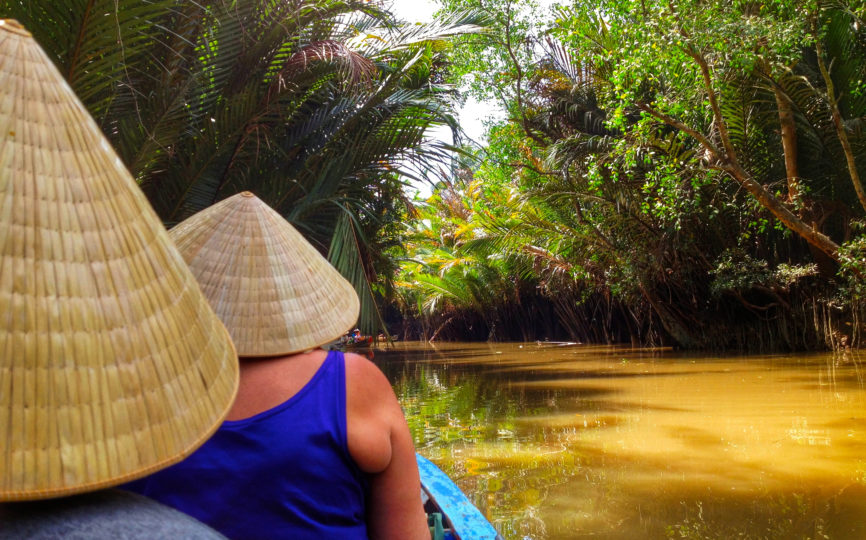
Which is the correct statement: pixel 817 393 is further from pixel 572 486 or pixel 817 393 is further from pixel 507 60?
pixel 507 60

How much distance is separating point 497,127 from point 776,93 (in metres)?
6.62

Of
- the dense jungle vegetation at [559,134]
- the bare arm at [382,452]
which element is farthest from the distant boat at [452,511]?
the dense jungle vegetation at [559,134]

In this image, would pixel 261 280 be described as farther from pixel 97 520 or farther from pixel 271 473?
pixel 97 520

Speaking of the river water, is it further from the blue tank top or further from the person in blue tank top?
the blue tank top

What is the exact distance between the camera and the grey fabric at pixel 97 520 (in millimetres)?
712

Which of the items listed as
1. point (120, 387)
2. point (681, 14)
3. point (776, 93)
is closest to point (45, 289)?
point (120, 387)

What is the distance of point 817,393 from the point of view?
27.8ft

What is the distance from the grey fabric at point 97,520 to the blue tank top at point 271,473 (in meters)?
0.47

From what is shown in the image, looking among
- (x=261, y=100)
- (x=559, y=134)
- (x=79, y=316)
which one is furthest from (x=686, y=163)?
(x=79, y=316)

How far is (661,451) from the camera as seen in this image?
19.4 ft

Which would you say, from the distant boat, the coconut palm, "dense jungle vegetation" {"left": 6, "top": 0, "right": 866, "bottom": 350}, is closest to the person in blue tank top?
the distant boat

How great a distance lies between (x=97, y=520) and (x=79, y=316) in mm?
205

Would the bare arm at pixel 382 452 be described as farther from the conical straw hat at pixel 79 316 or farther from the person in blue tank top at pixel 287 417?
the conical straw hat at pixel 79 316

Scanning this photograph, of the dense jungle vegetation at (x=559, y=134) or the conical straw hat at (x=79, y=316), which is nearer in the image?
the conical straw hat at (x=79, y=316)
